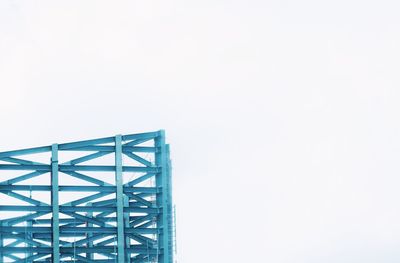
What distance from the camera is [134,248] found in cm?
5212

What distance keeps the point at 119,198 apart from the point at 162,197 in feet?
8.26

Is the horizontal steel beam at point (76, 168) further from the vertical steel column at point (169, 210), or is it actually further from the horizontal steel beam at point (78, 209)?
the horizontal steel beam at point (78, 209)

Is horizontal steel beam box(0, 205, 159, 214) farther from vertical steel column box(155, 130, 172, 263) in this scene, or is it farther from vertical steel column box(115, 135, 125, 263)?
vertical steel column box(115, 135, 125, 263)

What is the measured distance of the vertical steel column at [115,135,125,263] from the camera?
50.8 m

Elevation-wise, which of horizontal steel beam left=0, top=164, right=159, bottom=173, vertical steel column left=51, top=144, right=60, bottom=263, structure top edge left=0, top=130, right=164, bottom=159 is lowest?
vertical steel column left=51, top=144, right=60, bottom=263

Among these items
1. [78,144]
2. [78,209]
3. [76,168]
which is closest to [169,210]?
[78,209]

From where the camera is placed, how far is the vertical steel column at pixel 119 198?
5081cm

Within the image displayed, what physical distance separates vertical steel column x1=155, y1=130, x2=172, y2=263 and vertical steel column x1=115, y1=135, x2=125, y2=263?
224 cm

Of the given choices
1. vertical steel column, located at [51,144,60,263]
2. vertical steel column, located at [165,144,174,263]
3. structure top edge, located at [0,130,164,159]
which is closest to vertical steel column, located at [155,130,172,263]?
vertical steel column, located at [165,144,174,263]

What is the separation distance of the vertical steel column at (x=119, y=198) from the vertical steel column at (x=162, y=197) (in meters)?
2.24

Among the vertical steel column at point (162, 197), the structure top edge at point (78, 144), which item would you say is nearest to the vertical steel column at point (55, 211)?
the structure top edge at point (78, 144)

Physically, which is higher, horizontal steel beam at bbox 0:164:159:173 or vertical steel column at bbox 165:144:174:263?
horizontal steel beam at bbox 0:164:159:173

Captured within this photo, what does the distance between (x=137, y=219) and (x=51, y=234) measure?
16.2 ft

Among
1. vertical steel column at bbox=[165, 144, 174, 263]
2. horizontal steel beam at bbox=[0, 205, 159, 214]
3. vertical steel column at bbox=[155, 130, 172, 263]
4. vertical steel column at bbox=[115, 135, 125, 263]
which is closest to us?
horizontal steel beam at bbox=[0, 205, 159, 214]
